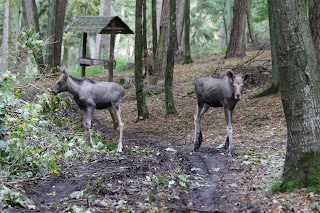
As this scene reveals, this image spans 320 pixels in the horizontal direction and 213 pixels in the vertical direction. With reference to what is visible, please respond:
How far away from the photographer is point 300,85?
7.51 m

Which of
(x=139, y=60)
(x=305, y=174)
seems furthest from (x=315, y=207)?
(x=139, y=60)

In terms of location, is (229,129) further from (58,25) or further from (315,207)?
(58,25)

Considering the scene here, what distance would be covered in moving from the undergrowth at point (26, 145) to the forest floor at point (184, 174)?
0.30 metres

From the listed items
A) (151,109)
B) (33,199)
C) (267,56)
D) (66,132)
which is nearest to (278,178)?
(33,199)

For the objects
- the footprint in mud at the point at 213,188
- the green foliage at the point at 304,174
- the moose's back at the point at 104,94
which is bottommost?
the footprint in mud at the point at 213,188

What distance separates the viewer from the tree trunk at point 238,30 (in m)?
24.5

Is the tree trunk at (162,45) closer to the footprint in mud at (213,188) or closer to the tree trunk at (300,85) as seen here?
the footprint in mud at (213,188)

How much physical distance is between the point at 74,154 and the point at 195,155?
8.62ft

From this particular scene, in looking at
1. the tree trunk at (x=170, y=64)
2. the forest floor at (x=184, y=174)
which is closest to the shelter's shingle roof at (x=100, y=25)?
the tree trunk at (x=170, y=64)

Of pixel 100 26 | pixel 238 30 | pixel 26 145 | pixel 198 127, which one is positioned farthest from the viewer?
pixel 238 30

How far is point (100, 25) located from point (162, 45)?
8.79 ft

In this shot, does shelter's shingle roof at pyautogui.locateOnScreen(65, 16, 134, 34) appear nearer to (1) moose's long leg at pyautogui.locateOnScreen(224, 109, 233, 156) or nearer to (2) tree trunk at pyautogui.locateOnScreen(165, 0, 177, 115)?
(2) tree trunk at pyautogui.locateOnScreen(165, 0, 177, 115)

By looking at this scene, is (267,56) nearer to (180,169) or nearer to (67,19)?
(180,169)

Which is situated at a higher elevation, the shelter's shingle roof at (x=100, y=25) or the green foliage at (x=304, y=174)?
the shelter's shingle roof at (x=100, y=25)
